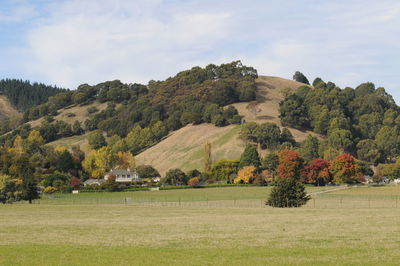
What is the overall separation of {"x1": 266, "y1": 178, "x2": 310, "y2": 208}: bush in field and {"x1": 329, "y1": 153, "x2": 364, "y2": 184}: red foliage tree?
229 feet

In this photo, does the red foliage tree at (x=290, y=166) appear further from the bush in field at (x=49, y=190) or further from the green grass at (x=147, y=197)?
the bush in field at (x=49, y=190)

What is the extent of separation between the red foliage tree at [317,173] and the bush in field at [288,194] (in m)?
69.0

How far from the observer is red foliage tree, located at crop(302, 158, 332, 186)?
490ft

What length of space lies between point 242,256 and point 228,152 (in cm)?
17297

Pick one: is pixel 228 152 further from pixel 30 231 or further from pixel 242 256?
pixel 242 256

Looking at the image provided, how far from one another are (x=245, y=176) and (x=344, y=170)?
25437 millimetres

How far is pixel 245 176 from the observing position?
6181 inches

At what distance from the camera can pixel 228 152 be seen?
199 m

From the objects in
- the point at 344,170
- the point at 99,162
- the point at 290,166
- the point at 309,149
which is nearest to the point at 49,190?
the point at 99,162

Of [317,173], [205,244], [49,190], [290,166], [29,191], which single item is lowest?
[205,244]

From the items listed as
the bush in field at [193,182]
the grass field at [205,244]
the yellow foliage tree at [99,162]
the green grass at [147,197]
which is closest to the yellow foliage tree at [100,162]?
the yellow foliage tree at [99,162]

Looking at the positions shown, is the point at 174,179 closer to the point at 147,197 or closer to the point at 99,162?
the point at 147,197

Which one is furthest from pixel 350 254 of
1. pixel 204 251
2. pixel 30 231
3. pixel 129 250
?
pixel 30 231

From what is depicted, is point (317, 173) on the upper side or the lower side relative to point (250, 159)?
lower
